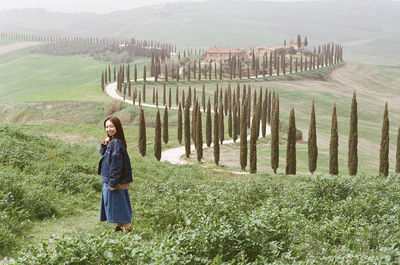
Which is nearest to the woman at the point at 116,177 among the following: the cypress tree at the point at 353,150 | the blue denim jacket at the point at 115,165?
the blue denim jacket at the point at 115,165

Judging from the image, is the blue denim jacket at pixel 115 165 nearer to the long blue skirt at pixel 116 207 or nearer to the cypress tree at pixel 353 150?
the long blue skirt at pixel 116 207

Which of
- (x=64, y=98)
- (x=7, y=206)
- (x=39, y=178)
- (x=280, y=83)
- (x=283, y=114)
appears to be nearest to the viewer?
(x=7, y=206)

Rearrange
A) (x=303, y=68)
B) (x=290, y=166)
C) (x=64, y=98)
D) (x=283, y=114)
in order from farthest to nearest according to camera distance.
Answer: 1. (x=303, y=68)
2. (x=64, y=98)
3. (x=283, y=114)
4. (x=290, y=166)

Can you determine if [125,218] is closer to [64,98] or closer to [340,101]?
[64,98]

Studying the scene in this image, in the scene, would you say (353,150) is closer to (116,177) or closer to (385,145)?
(385,145)

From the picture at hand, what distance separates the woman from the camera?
13.3 metres

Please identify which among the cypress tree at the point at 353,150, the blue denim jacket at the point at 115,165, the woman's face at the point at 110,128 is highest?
the woman's face at the point at 110,128

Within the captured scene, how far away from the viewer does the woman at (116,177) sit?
13289 millimetres

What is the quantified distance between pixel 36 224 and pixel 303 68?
172390 millimetres

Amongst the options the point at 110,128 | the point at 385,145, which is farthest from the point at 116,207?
the point at 385,145

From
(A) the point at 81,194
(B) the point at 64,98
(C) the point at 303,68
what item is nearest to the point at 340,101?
(C) the point at 303,68

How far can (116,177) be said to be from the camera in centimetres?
1323

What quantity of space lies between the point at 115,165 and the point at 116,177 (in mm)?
359

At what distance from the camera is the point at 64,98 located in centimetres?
12131
